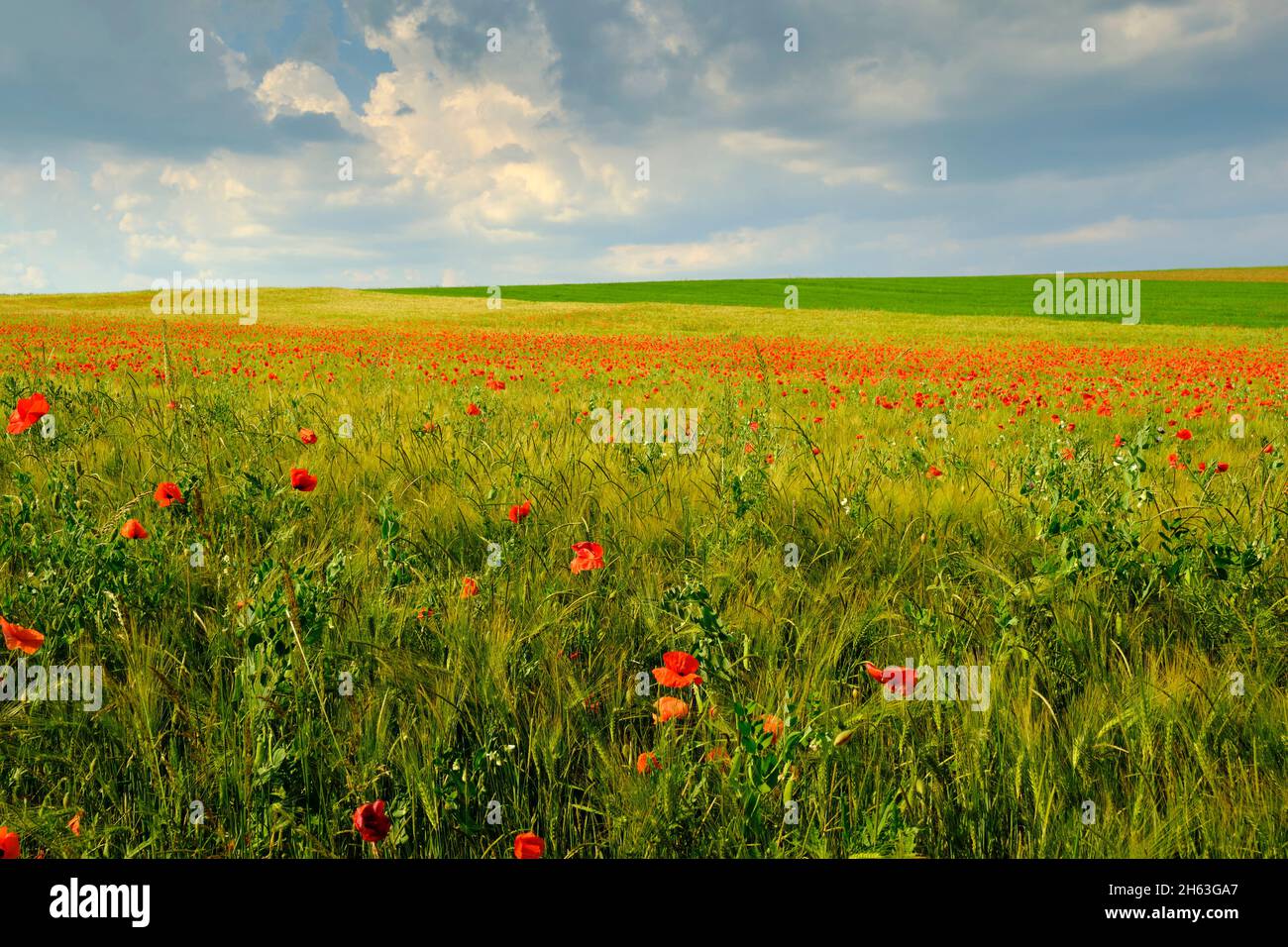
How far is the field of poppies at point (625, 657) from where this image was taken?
1.28 metres

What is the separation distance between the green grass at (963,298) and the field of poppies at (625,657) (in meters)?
36.2

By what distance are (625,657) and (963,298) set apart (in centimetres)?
5532

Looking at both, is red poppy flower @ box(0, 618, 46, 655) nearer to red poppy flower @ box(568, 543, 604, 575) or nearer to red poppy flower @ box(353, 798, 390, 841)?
red poppy flower @ box(353, 798, 390, 841)

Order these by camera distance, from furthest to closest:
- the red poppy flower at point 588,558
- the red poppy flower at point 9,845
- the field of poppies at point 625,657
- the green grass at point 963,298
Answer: the green grass at point 963,298 < the red poppy flower at point 588,558 < the field of poppies at point 625,657 < the red poppy flower at point 9,845

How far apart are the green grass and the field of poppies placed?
3617cm

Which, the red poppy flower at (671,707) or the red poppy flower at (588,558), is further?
the red poppy flower at (588,558)

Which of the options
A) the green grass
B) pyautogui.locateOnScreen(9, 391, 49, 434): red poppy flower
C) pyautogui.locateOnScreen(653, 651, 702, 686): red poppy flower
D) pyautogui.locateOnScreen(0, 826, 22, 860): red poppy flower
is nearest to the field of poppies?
pyautogui.locateOnScreen(653, 651, 702, 686): red poppy flower

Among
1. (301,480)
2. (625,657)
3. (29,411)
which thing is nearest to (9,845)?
(301,480)

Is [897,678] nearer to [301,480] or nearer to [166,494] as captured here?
[301,480]

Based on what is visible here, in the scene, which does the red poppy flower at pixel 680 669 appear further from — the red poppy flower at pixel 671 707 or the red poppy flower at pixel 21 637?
the red poppy flower at pixel 21 637

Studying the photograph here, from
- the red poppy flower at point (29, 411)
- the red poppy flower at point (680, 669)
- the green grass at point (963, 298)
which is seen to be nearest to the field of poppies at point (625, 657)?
the red poppy flower at point (680, 669)

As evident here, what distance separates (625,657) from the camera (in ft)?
5.85

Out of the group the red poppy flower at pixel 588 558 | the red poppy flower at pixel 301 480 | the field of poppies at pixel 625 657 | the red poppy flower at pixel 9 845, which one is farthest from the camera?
the red poppy flower at pixel 301 480
